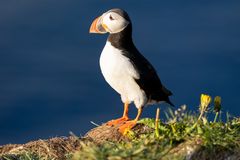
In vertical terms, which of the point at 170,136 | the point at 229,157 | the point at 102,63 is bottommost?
the point at 229,157

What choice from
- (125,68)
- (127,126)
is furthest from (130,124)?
(125,68)

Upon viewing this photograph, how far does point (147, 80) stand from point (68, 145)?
1.35 meters

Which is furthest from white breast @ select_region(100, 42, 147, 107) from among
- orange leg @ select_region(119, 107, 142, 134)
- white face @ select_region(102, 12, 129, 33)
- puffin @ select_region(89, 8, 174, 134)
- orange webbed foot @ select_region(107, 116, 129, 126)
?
orange webbed foot @ select_region(107, 116, 129, 126)

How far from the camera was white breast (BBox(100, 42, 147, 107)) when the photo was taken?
712 cm

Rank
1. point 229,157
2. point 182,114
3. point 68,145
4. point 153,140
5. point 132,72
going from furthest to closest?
point 68,145 < point 132,72 < point 182,114 < point 229,157 < point 153,140

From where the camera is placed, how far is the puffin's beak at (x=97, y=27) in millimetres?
7512

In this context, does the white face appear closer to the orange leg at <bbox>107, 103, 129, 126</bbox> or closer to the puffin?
the puffin

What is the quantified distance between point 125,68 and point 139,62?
0.76 feet

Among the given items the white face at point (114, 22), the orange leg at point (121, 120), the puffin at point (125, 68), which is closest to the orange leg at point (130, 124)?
the puffin at point (125, 68)

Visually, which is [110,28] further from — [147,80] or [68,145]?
[68,145]

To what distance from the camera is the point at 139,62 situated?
7242 millimetres

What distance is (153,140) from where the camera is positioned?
5.57 metres

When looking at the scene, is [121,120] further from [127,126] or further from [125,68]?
[125,68]

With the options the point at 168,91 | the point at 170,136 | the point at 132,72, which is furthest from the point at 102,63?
the point at 170,136
